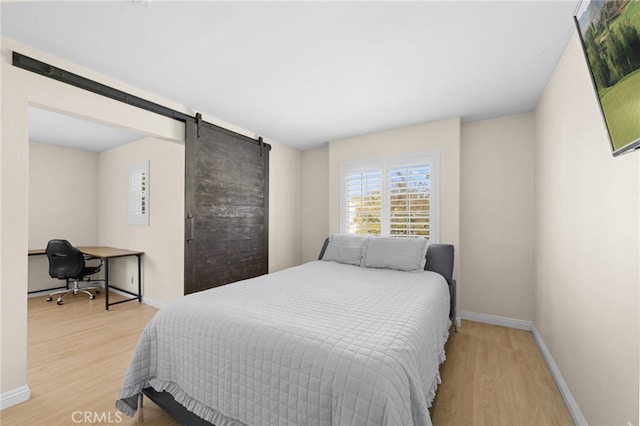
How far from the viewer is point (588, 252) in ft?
5.29

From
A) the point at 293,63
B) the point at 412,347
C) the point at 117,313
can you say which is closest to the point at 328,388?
the point at 412,347

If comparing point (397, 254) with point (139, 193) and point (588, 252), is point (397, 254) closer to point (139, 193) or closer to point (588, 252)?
point (588, 252)

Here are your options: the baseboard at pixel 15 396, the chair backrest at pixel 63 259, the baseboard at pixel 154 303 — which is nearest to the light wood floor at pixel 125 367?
the baseboard at pixel 15 396

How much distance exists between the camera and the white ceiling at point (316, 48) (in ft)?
5.27

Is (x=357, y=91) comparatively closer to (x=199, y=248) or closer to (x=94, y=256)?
(x=199, y=248)

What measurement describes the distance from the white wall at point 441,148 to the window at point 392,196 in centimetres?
9

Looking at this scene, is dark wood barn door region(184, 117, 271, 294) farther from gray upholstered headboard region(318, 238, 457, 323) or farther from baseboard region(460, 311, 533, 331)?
baseboard region(460, 311, 533, 331)

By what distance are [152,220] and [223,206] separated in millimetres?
1226

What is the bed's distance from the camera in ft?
3.52

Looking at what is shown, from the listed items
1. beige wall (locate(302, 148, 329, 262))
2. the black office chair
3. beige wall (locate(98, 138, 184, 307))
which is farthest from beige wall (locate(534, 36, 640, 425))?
the black office chair

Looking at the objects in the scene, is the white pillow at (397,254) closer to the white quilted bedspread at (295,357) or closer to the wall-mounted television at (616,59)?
the white quilted bedspread at (295,357)

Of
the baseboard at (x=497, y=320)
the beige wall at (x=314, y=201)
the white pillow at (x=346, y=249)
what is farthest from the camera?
the beige wall at (x=314, y=201)

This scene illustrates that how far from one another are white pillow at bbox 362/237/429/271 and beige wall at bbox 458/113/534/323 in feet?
2.92

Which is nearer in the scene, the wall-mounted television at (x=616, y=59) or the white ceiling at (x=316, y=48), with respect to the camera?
the wall-mounted television at (x=616, y=59)
